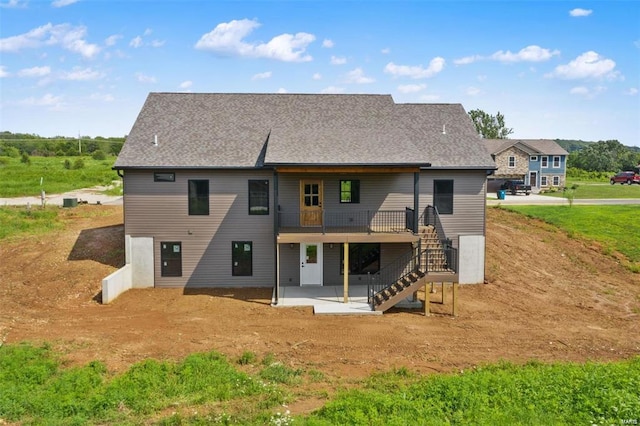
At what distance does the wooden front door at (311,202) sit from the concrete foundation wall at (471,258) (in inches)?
255

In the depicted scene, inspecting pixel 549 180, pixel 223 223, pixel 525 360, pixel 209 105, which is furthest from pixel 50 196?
pixel 549 180

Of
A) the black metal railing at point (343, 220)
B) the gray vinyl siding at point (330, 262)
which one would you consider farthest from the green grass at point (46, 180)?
the black metal railing at point (343, 220)

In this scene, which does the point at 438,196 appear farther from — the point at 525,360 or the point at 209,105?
the point at 209,105

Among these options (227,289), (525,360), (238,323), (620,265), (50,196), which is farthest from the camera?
(50,196)

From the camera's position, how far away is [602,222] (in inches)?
1259

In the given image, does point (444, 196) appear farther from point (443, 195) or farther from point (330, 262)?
point (330, 262)

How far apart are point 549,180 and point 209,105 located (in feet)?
146

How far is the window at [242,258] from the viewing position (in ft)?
69.4

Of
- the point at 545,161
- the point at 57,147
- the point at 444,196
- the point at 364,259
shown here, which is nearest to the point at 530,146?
the point at 545,161

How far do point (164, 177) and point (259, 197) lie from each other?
159 inches

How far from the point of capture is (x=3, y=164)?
230 ft

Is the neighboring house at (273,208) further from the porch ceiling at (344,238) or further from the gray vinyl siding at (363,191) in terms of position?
the porch ceiling at (344,238)

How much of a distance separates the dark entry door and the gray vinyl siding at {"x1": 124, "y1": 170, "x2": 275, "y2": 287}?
0.17 metres

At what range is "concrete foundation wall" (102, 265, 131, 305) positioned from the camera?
1866 centimetres
